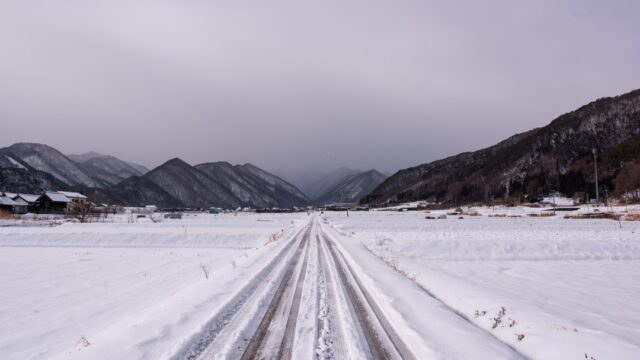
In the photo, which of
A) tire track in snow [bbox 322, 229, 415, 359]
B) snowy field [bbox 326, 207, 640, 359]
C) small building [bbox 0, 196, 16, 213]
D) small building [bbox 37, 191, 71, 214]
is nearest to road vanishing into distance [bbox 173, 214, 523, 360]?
tire track in snow [bbox 322, 229, 415, 359]

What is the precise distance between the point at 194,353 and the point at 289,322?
2.10 metres

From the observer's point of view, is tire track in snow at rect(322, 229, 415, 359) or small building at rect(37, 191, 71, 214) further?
small building at rect(37, 191, 71, 214)

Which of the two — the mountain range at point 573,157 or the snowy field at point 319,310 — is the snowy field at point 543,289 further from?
the mountain range at point 573,157

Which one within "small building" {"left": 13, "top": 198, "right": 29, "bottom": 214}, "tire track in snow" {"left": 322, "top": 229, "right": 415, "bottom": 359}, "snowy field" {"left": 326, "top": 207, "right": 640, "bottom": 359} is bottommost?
"snowy field" {"left": 326, "top": 207, "right": 640, "bottom": 359}

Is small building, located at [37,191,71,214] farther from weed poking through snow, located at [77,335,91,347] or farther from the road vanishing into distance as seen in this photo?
weed poking through snow, located at [77,335,91,347]

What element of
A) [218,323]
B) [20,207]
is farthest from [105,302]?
[20,207]

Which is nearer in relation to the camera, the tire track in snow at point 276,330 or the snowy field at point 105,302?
the tire track in snow at point 276,330

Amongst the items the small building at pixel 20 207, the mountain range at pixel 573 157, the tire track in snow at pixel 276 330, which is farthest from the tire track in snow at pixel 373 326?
the mountain range at pixel 573 157

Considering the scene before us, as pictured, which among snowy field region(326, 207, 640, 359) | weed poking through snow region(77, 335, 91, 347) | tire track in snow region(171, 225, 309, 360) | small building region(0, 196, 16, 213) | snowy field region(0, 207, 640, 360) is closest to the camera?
tire track in snow region(171, 225, 309, 360)

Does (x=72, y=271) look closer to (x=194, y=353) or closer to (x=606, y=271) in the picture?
(x=194, y=353)

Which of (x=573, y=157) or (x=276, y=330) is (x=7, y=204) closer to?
(x=276, y=330)

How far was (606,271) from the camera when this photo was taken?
15828mm

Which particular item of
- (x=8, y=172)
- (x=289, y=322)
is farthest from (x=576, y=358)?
(x=8, y=172)

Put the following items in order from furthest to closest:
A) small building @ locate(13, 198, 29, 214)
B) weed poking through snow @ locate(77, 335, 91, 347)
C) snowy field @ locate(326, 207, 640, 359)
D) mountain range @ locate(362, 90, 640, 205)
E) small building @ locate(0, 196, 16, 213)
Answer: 1. mountain range @ locate(362, 90, 640, 205)
2. small building @ locate(13, 198, 29, 214)
3. small building @ locate(0, 196, 16, 213)
4. snowy field @ locate(326, 207, 640, 359)
5. weed poking through snow @ locate(77, 335, 91, 347)
